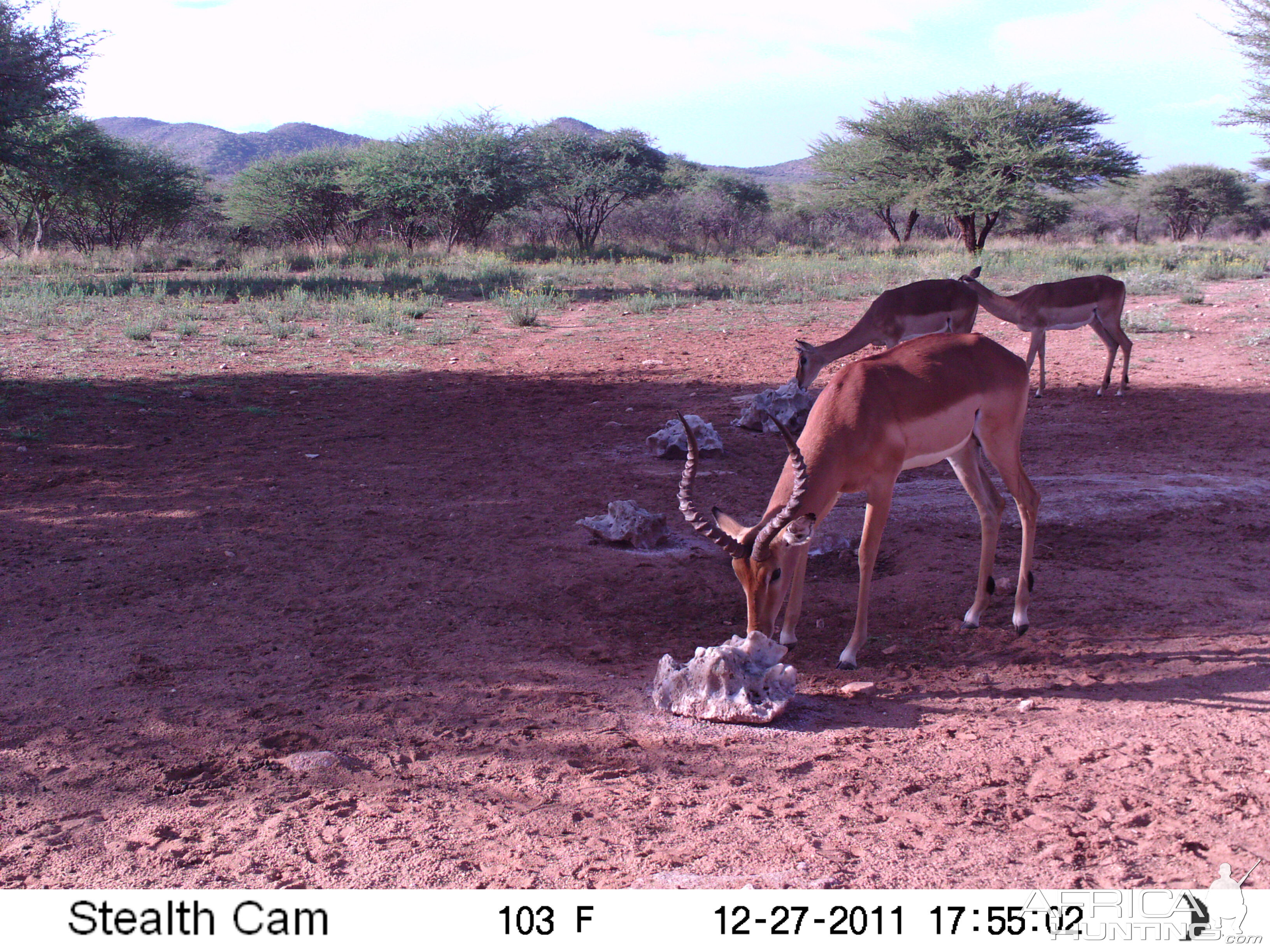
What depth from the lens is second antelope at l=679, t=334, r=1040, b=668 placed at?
4.02 meters

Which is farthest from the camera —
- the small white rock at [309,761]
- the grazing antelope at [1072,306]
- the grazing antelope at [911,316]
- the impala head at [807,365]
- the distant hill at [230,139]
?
the distant hill at [230,139]

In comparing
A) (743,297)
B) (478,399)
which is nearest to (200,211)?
(743,297)

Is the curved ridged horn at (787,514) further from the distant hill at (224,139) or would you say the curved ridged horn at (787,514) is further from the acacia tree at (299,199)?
the distant hill at (224,139)

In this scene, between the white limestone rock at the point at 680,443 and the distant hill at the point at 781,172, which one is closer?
the white limestone rock at the point at 680,443

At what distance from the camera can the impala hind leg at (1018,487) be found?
A: 4.83 metres

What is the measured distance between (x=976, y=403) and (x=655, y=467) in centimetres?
354

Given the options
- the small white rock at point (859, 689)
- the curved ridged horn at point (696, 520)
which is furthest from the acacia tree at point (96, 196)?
the small white rock at point (859, 689)

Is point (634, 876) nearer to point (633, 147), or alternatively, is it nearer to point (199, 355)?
point (199, 355)

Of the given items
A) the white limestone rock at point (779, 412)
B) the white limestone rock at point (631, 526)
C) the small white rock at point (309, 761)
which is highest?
the white limestone rock at point (779, 412)

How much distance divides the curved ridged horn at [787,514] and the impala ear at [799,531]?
0.9 inches

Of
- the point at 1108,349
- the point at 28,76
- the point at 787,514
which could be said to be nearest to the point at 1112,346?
the point at 1108,349

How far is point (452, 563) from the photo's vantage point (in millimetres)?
5582

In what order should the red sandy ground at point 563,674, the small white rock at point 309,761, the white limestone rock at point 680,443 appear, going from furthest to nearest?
the white limestone rock at point 680,443 < the small white rock at point 309,761 < the red sandy ground at point 563,674

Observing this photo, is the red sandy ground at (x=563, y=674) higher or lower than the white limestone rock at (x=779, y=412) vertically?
lower
